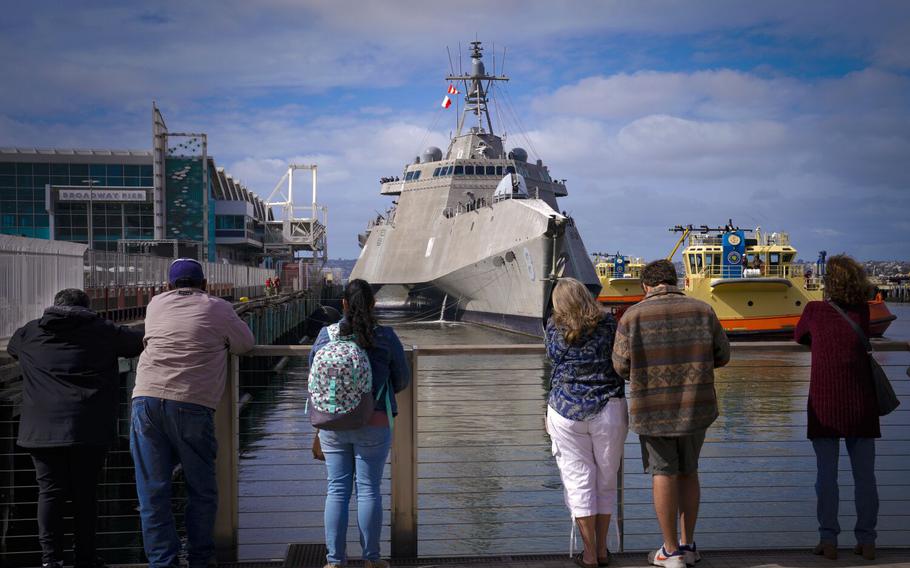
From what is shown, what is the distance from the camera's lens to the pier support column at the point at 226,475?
4270 millimetres

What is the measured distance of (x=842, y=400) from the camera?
13.6 feet

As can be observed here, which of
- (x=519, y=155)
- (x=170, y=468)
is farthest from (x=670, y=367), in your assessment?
(x=519, y=155)

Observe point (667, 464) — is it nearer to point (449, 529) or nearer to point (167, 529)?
point (167, 529)

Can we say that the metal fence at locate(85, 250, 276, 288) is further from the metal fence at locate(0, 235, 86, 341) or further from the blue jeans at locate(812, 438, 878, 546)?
the blue jeans at locate(812, 438, 878, 546)

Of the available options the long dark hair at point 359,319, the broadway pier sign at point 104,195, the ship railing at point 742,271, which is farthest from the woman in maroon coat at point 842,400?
the broadway pier sign at point 104,195

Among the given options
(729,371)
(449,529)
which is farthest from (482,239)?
(449,529)

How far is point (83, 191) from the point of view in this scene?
45.5 m

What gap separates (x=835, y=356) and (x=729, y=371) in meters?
18.2

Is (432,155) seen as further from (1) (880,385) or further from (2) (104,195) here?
(1) (880,385)

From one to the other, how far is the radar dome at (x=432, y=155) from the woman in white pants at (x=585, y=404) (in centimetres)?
4009

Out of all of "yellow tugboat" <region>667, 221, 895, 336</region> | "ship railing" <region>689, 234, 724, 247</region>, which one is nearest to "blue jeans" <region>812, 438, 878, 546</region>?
→ "yellow tugboat" <region>667, 221, 895, 336</region>

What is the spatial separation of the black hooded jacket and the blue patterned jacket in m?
2.07

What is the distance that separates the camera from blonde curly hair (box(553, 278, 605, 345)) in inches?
153

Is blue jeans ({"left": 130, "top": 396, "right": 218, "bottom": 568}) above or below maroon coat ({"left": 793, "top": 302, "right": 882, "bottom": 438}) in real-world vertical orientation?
below
